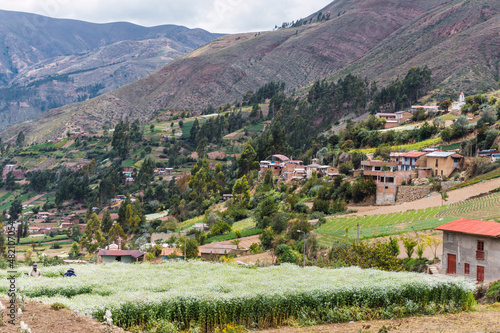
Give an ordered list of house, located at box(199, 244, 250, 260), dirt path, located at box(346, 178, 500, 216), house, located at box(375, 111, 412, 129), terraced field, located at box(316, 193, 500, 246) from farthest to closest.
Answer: house, located at box(375, 111, 412, 129) < dirt path, located at box(346, 178, 500, 216) < house, located at box(199, 244, 250, 260) < terraced field, located at box(316, 193, 500, 246)

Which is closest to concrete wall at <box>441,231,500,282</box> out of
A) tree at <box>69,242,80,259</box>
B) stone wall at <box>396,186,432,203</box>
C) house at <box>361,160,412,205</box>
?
stone wall at <box>396,186,432,203</box>

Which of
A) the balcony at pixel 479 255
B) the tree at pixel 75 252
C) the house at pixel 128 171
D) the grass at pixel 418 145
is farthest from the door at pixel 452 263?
the house at pixel 128 171

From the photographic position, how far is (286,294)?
1758 centimetres

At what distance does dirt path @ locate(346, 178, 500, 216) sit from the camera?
1869 inches

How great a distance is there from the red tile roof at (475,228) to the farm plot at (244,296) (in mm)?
7250

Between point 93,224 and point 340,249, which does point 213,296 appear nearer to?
point 340,249

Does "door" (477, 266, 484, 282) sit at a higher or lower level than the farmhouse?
higher

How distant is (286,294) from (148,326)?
450 centimetres

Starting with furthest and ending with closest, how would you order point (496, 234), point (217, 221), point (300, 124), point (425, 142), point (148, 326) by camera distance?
point (300, 124) → point (425, 142) → point (217, 221) → point (496, 234) → point (148, 326)

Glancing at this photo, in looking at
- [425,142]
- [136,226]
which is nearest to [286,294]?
[425,142]

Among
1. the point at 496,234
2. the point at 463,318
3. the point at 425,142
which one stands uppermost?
the point at 425,142

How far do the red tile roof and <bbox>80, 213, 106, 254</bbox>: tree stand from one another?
4891 centimetres

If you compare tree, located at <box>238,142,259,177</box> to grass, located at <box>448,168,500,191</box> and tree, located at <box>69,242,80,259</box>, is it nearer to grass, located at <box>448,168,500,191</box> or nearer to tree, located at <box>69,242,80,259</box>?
tree, located at <box>69,242,80,259</box>

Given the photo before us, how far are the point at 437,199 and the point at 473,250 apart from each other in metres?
24.3
